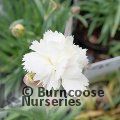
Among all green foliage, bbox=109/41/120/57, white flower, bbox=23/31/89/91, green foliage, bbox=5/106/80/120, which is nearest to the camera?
white flower, bbox=23/31/89/91

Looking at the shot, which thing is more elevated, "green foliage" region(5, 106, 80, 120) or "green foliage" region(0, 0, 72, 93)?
"green foliage" region(0, 0, 72, 93)

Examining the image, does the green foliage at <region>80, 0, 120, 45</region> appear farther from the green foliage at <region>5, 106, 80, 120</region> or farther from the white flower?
the white flower

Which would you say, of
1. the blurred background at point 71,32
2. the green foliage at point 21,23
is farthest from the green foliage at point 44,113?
the green foliage at point 21,23

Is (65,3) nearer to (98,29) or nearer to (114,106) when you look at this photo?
(98,29)

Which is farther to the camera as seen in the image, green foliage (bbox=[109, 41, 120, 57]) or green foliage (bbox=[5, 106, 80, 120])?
green foliage (bbox=[109, 41, 120, 57])

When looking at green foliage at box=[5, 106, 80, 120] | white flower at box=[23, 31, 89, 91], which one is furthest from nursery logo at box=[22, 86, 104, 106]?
white flower at box=[23, 31, 89, 91]

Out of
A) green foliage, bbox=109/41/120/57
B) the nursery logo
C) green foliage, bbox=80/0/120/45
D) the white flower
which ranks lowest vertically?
the white flower

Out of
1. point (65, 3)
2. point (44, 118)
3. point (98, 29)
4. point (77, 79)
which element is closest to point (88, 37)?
point (98, 29)
